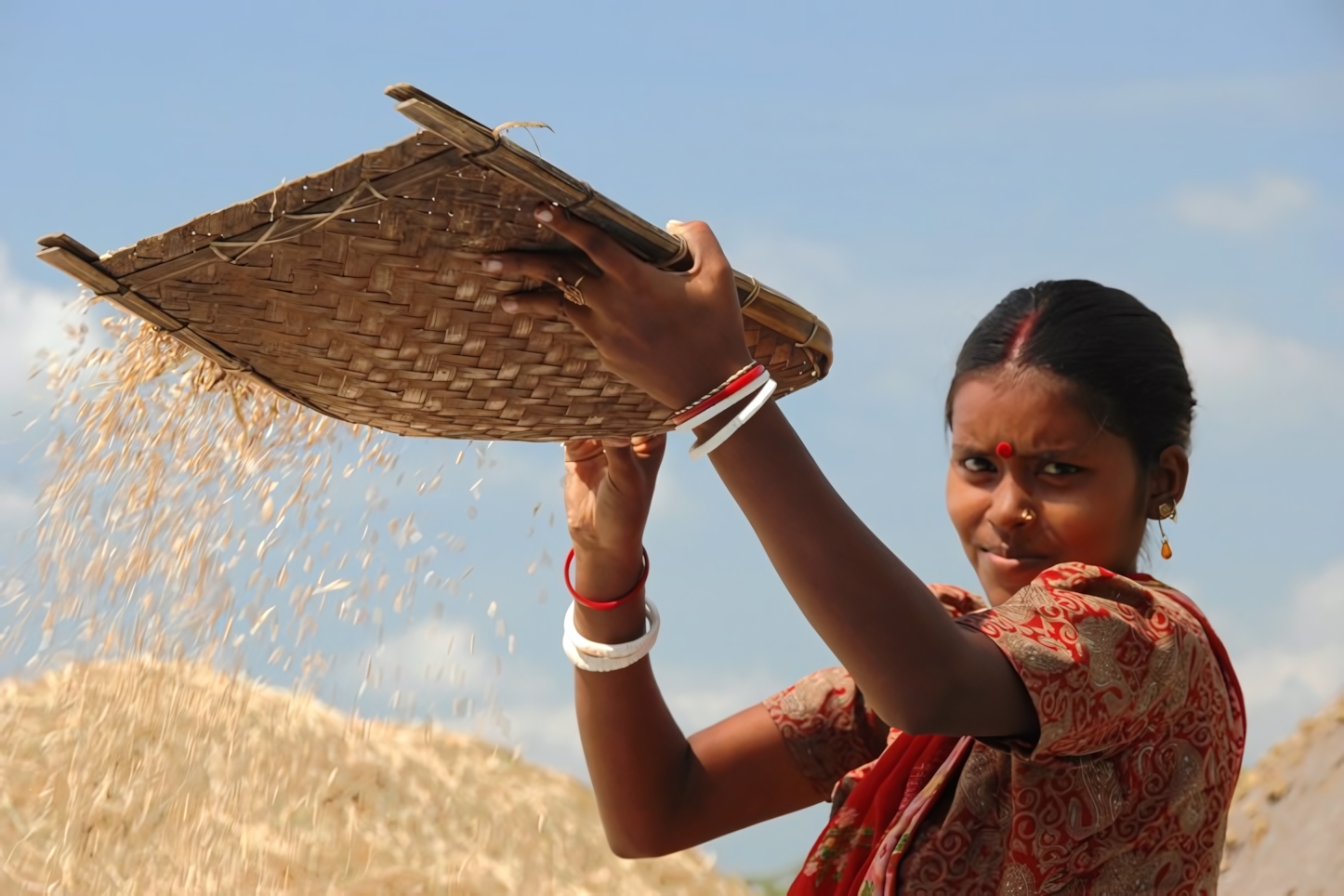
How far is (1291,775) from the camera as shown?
19.3 feet

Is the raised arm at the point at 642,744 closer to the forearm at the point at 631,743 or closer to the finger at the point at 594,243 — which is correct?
the forearm at the point at 631,743

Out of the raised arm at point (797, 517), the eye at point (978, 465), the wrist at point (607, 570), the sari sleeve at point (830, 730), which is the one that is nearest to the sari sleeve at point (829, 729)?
the sari sleeve at point (830, 730)

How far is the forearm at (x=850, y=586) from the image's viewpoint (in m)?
1.36

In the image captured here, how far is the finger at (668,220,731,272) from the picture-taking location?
→ 4.66 feet

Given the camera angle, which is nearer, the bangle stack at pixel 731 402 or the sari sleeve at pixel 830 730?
the bangle stack at pixel 731 402

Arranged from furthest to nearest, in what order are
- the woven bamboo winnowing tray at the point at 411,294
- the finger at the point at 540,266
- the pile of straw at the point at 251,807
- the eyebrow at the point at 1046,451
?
the pile of straw at the point at 251,807
the eyebrow at the point at 1046,451
the finger at the point at 540,266
the woven bamboo winnowing tray at the point at 411,294

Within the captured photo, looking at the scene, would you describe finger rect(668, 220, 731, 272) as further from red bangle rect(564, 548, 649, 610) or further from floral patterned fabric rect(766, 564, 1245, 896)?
red bangle rect(564, 548, 649, 610)

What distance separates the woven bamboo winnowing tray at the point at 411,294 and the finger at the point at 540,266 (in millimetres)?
17

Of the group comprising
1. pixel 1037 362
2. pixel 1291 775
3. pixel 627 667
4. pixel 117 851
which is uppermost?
pixel 1037 362

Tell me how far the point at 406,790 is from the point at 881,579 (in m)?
4.12

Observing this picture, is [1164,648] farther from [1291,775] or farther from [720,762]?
[1291,775]

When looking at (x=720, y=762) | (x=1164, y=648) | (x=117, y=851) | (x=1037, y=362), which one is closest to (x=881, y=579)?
(x=1164, y=648)

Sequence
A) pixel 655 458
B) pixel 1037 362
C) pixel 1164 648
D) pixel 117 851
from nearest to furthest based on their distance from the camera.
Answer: pixel 1164 648 < pixel 1037 362 < pixel 655 458 < pixel 117 851

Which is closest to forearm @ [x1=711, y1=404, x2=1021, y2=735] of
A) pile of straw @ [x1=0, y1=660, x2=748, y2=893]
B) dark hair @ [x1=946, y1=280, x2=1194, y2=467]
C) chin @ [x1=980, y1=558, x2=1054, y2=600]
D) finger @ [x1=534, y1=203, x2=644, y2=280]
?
finger @ [x1=534, y1=203, x2=644, y2=280]
